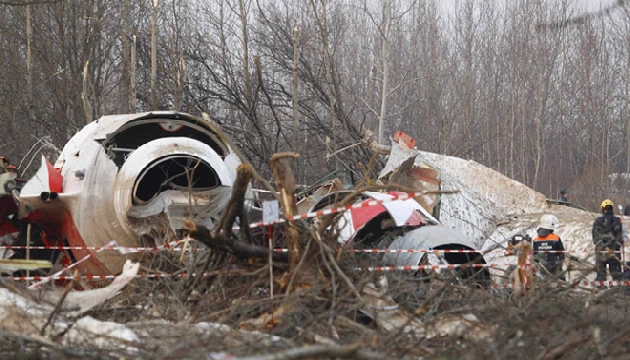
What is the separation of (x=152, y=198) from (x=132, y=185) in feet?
0.83

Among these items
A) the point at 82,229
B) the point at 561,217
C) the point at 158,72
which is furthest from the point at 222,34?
the point at 82,229

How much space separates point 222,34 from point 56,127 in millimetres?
5725

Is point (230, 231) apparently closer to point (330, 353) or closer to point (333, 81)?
point (330, 353)

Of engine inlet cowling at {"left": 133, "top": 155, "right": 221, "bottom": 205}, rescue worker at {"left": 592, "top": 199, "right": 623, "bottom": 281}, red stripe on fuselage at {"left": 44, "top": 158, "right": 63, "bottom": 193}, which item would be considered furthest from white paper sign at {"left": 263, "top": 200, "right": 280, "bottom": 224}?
rescue worker at {"left": 592, "top": 199, "right": 623, "bottom": 281}

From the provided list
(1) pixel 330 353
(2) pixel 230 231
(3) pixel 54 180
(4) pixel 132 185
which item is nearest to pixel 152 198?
(4) pixel 132 185

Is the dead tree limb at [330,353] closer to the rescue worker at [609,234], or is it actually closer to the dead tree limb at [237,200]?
the dead tree limb at [237,200]

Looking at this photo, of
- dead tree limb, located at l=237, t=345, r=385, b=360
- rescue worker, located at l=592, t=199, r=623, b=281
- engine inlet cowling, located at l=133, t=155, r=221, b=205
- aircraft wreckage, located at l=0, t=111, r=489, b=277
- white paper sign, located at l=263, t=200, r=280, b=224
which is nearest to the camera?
dead tree limb, located at l=237, t=345, r=385, b=360

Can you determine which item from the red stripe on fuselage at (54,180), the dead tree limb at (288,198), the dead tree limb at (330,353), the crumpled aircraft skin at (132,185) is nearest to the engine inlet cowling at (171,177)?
the crumpled aircraft skin at (132,185)

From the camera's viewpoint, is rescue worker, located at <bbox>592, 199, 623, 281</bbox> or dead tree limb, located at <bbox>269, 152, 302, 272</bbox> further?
rescue worker, located at <bbox>592, 199, 623, 281</bbox>

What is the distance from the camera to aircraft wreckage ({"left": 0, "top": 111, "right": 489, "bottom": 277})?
7.50 m

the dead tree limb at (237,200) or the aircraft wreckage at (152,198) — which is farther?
the aircraft wreckage at (152,198)

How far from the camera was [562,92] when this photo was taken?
33.8m

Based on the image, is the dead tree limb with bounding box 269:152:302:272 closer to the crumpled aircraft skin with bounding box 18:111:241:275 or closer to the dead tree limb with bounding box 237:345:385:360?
the crumpled aircraft skin with bounding box 18:111:241:275

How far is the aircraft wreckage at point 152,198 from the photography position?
7.50 m
